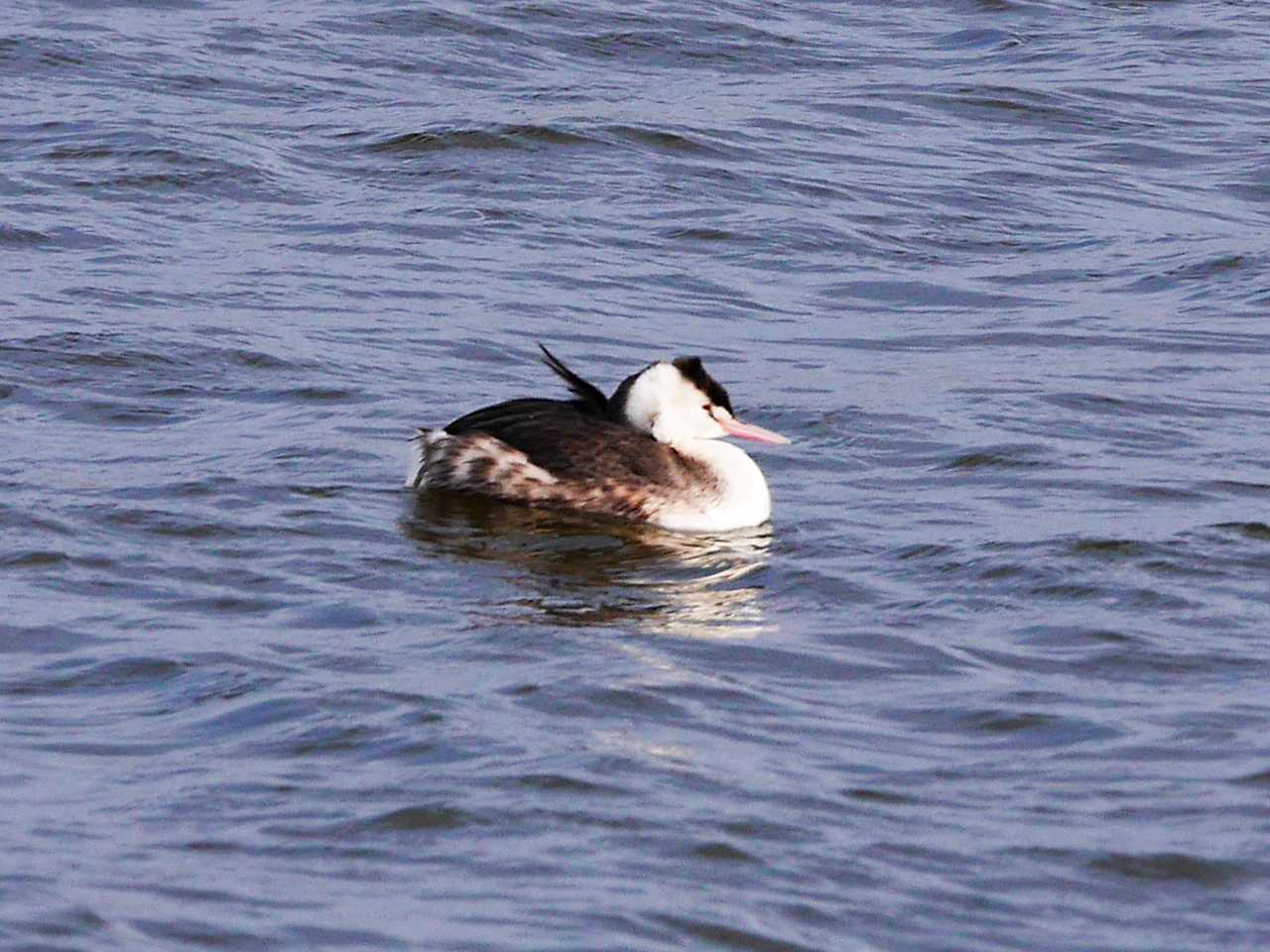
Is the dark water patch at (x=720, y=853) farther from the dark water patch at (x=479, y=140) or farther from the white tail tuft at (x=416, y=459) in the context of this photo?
the dark water patch at (x=479, y=140)

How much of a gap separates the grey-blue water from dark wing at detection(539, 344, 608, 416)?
0.53m

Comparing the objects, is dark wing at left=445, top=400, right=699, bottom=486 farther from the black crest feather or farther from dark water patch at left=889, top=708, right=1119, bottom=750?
dark water patch at left=889, top=708, right=1119, bottom=750

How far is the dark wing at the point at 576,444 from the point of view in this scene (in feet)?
31.9

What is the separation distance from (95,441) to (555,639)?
9.47ft

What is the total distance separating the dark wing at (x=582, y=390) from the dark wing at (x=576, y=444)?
0.33 feet

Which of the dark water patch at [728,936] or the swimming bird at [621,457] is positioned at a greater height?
the swimming bird at [621,457]

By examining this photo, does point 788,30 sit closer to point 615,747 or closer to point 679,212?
point 679,212

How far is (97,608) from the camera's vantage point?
26.6 ft

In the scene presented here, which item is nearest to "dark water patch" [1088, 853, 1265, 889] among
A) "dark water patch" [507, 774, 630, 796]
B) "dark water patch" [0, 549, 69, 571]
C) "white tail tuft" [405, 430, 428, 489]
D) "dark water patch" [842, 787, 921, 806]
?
"dark water patch" [842, 787, 921, 806]

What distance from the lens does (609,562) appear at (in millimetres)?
9219

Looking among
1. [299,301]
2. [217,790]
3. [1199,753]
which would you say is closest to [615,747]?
[217,790]

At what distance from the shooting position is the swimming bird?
9656 mm

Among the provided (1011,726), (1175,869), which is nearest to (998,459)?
(1011,726)

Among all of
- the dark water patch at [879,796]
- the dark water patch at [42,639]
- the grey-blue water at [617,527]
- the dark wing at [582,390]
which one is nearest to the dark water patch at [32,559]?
the grey-blue water at [617,527]
